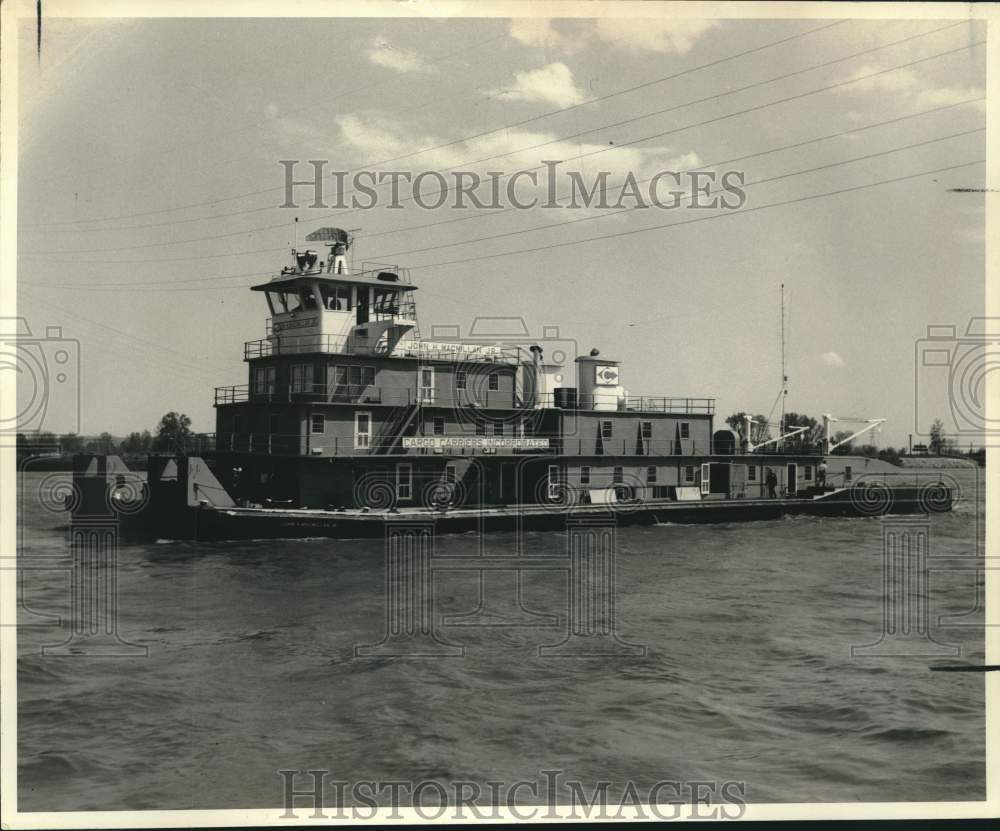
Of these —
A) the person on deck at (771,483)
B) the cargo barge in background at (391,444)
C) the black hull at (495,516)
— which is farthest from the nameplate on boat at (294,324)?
the person on deck at (771,483)

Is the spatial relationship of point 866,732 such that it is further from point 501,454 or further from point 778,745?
point 501,454

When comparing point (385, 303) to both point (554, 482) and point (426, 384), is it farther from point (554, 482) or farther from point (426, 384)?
point (554, 482)

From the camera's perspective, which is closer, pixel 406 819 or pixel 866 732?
pixel 406 819

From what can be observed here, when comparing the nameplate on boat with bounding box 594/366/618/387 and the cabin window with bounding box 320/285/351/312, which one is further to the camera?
the nameplate on boat with bounding box 594/366/618/387

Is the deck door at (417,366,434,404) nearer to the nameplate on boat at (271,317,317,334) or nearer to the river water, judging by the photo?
the nameplate on boat at (271,317,317,334)

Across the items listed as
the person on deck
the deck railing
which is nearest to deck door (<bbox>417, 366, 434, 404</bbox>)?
the deck railing

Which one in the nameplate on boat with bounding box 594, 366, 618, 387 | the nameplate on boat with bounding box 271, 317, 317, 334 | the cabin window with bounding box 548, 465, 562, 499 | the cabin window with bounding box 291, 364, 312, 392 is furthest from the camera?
the nameplate on boat with bounding box 594, 366, 618, 387

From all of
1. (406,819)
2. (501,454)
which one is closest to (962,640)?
(406,819)
